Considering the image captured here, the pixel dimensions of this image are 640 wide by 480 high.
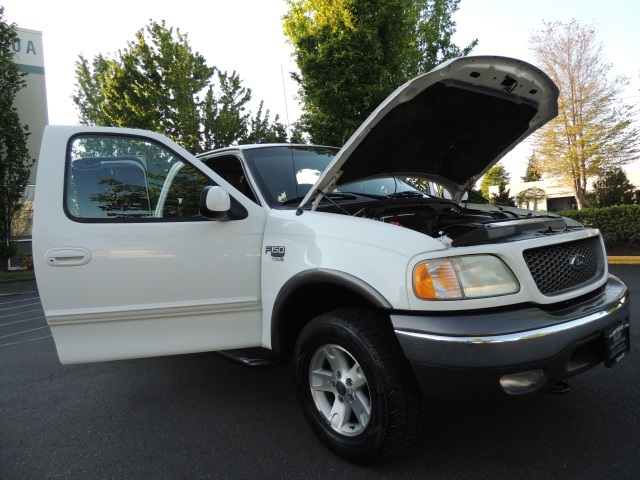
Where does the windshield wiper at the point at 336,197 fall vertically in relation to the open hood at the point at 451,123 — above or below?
below

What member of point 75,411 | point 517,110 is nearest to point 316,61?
point 517,110

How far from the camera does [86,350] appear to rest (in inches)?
108

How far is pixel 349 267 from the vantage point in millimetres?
2252

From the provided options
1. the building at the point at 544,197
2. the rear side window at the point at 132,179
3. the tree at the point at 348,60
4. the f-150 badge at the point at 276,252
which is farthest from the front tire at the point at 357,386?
the building at the point at 544,197

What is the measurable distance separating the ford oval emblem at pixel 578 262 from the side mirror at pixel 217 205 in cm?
190

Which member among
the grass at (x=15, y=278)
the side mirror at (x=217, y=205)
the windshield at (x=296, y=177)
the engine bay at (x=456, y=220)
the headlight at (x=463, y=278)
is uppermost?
the windshield at (x=296, y=177)

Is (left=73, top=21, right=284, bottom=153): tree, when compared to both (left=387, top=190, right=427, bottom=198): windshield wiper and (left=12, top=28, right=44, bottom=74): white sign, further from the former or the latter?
(left=387, top=190, right=427, bottom=198): windshield wiper

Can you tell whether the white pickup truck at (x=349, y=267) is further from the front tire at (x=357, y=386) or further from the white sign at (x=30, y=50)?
the white sign at (x=30, y=50)

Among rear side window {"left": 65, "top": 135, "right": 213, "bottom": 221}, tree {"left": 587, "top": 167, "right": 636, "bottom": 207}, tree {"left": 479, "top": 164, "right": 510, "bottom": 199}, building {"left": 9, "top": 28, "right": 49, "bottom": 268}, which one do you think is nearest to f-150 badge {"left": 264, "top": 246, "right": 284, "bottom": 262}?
rear side window {"left": 65, "top": 135, "right": 213, "bottom": 221}

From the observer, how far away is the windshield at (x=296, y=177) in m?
3.14

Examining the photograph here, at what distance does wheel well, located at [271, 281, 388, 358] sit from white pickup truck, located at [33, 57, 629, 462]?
0.04ft

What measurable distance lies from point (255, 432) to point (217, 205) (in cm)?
142

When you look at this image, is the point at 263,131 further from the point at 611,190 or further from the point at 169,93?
the point at 611,190

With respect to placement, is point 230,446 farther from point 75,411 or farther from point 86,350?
point 75,411
